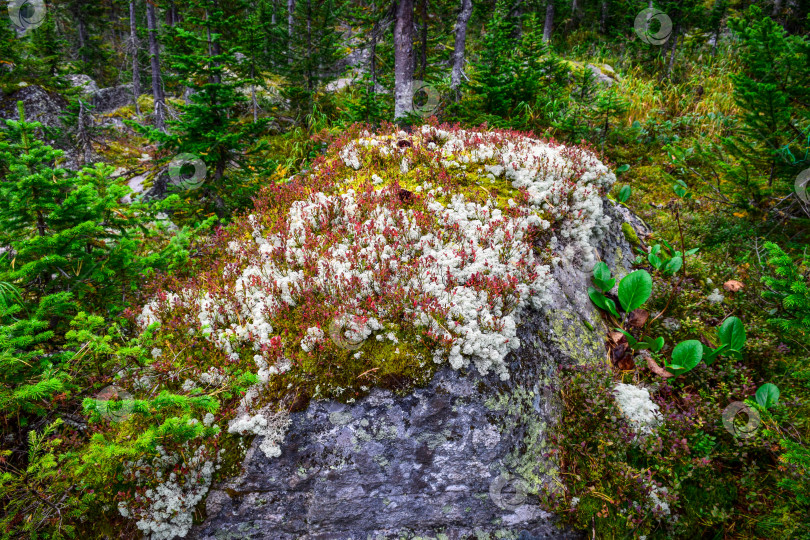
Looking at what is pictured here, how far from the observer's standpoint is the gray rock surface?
3150 millimetres

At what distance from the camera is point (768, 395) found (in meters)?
3.99

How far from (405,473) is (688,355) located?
3.51 metres

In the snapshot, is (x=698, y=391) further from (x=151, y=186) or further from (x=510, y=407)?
(x=151, y=186)

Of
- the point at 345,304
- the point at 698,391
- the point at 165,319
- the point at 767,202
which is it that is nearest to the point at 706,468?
the point at 698,391

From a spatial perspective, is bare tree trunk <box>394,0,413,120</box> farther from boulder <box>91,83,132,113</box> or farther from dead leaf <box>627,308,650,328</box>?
boulder <box>91,83,132,113</box>

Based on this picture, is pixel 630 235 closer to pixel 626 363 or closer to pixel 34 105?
pixel 626 363

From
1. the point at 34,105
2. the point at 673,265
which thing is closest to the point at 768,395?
the point at 673,265

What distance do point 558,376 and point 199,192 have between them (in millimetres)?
6898

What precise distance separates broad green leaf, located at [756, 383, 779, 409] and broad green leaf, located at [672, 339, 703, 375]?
0.60 meters

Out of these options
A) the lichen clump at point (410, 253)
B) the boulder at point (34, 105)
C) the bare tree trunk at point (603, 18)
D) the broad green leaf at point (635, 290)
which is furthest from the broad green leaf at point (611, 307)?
the bare tree trunk at point (603, 18)

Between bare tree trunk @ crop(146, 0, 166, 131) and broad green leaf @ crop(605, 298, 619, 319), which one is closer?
broad green leaf @ crop(605, 298, 619, 319)

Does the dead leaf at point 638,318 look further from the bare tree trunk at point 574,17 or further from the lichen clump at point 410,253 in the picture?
the bare tree trunk at point 574,17

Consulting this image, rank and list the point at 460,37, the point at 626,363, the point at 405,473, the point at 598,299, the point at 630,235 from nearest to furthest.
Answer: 1. the point at 405,473
2. the point at 626,363
3. the point at 598,299
4. the point at 630,235
5. the point at 460,37

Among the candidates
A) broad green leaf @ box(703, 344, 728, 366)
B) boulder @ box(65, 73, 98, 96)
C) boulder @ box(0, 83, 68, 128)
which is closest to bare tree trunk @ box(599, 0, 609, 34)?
broad green leaf @ box(703, 344, 728, 366)
